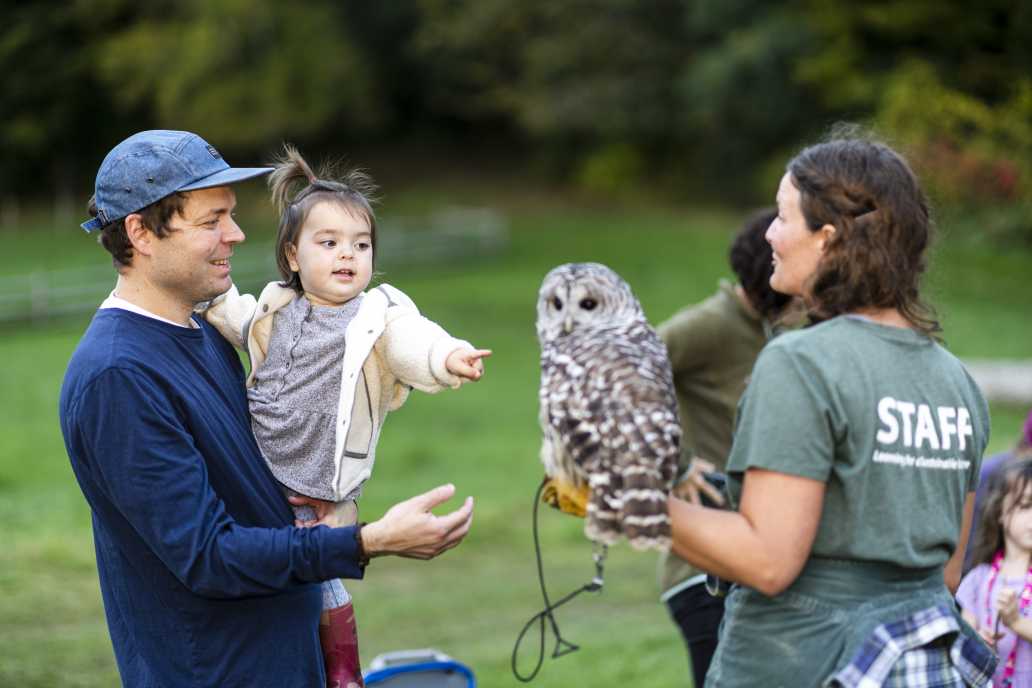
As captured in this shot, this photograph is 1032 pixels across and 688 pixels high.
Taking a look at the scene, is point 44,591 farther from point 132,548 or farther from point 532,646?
point 132,548

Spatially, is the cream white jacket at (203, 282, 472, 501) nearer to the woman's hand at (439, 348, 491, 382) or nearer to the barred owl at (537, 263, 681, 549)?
the woman's hand at (439, 348, 491, 382)

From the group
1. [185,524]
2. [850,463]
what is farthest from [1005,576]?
[185,524]

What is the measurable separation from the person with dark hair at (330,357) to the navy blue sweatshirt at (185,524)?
88 millimetres

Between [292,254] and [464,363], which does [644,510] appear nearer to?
[464,363]

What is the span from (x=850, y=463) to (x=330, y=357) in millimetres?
1231

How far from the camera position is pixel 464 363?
2926 mm

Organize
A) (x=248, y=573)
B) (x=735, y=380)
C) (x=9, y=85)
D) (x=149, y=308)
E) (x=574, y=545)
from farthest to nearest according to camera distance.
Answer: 1. (x=9, y=85)
2. (x=574, y=545)
3. (x=735, y=380)
4. (x=149, y=308)
5. (x=248, y=573)

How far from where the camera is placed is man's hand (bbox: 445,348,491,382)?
292cm

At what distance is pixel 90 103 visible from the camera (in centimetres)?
4022

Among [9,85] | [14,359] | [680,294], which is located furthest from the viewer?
[9,85]

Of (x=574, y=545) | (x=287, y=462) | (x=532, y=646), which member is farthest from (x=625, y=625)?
(x=287, y=462)

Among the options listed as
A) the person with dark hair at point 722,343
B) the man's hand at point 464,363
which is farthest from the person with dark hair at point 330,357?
the person with dark hair at point 722,343

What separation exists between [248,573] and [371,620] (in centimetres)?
561

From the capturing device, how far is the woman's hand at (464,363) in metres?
2.92
